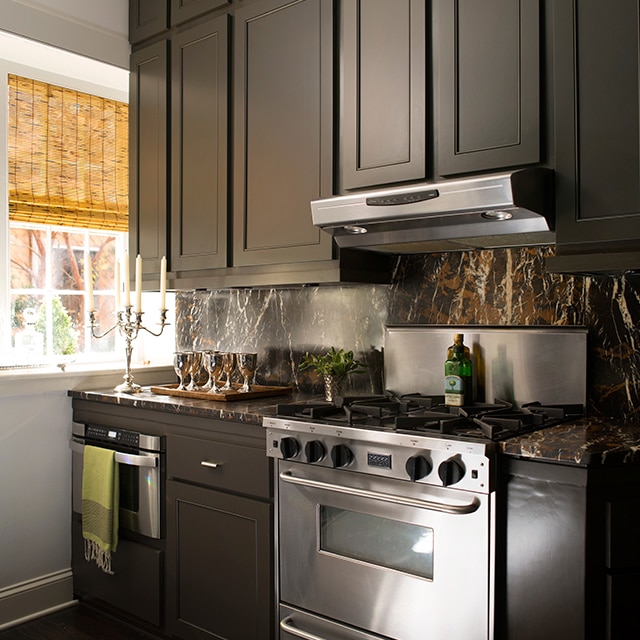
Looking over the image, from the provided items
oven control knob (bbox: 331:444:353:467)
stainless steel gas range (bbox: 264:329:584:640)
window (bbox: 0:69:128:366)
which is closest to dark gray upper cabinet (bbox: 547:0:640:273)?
stainless steel gas range (bbox: 264:329:584:640)

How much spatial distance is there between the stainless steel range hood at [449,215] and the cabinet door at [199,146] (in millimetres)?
752

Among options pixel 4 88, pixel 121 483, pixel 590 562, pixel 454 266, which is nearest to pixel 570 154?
pixel 454 266

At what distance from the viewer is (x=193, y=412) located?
2.61 meters

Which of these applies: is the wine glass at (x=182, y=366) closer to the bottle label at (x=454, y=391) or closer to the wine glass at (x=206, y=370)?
the wine glass at (x=206, y=370)

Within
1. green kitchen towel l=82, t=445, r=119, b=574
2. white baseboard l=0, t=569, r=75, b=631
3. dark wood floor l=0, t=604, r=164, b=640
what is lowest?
dark wood floor l=0, t=604, r=164, b=640

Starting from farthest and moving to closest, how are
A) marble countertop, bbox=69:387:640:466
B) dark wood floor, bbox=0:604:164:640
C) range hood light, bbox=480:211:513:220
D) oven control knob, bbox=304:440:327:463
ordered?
dark wood floor, bbox=0:604:164:640, oven control knob, bbox=304:440:327:463, range hood light, bbox=480:211:513:220, marble countertop, bbox=69:387:640:466

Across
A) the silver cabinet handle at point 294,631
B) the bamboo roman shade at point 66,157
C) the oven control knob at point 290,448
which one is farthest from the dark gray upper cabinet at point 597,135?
the bamboo roman shade at point 66,157

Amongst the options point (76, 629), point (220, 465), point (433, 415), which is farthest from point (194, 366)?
point (433, 415)

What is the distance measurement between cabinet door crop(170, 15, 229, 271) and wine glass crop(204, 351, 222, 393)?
39cm

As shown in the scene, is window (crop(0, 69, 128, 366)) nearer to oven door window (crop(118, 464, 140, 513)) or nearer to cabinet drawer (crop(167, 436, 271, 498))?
oven door window (crop(118, 464, 140, 513))

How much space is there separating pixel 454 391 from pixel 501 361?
20cm

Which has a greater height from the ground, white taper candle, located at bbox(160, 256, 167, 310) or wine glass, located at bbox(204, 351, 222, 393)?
white taper candle, located at bbox(160, 256, 167, 310)

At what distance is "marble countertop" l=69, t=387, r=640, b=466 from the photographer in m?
1.71

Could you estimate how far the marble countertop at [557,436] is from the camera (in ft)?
5.62
